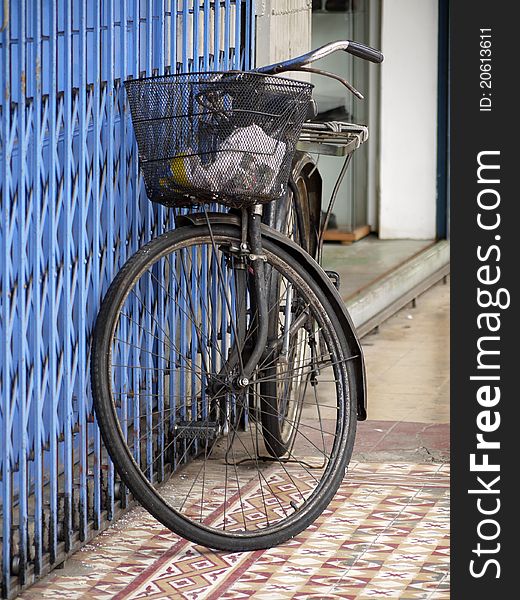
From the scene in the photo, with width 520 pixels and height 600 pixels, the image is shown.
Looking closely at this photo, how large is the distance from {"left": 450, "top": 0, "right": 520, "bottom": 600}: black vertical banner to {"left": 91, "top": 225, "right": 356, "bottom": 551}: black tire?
405mm

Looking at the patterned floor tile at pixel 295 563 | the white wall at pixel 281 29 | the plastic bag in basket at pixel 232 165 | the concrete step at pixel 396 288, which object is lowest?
the patterned floor tile at pixel 295 563

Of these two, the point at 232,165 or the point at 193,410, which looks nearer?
the point at 232,165

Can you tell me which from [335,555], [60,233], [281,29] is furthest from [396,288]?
[60,233]

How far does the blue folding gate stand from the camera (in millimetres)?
3451

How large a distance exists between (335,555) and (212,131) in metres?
1.35

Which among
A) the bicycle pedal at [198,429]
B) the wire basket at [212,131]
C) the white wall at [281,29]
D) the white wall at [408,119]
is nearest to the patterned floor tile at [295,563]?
the bicycle pedal at [198,429]

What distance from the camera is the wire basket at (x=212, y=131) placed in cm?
389

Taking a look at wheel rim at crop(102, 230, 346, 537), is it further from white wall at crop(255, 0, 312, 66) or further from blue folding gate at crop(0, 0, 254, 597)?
white wall at crop(255, 0, 312, 66)

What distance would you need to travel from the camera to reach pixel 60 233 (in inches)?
155

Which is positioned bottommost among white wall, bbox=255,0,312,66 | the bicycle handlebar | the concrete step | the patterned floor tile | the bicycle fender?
the patterned floor tile

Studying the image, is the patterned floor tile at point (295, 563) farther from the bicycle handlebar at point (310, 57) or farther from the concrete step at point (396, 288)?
the concrete step at point (396, 288)

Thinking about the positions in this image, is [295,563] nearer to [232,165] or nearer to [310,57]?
[232,165]

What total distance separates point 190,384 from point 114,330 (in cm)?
110

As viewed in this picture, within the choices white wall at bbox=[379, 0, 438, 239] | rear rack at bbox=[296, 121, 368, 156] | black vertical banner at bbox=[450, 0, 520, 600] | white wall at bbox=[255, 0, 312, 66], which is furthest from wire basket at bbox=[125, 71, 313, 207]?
white wall at bbox=[379, 0, 438, 239]
